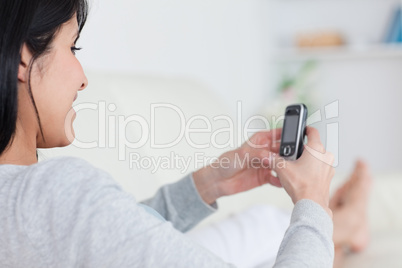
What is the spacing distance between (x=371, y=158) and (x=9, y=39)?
9.29ft

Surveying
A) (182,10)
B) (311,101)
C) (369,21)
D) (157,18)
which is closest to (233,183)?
(157,18)

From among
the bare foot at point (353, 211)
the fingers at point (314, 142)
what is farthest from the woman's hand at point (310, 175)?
the bare foot at point (353, 211)

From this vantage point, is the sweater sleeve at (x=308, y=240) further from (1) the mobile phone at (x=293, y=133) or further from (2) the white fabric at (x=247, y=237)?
(2) the white fabric at (x=247, y=237)

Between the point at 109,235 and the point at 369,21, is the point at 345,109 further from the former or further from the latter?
the point at 109,235

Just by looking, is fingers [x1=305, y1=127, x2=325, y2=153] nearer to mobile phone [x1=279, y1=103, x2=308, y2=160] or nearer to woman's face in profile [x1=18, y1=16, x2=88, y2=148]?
mobile phone [x1=279, y1=103, x2=308, y2=160]

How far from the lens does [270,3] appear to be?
3.35m

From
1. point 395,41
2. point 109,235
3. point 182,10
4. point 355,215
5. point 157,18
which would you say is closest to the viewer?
point 109,235

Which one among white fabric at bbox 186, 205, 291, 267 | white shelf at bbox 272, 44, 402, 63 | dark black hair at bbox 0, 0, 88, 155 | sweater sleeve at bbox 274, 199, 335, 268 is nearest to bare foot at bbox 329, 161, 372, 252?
white fabric at bbox 186, 205, 291, 267

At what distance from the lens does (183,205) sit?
113cm

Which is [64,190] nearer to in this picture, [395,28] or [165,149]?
[165,149]

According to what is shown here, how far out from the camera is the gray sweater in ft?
2.10

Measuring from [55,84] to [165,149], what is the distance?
82 centimetres

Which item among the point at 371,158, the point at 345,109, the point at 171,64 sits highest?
the point at 171,64

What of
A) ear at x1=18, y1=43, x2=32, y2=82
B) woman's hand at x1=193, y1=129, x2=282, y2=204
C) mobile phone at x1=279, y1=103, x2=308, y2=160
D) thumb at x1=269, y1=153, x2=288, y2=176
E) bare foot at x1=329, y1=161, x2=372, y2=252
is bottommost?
bare foot at x1=329, y1=161, x2=372, y2=252
